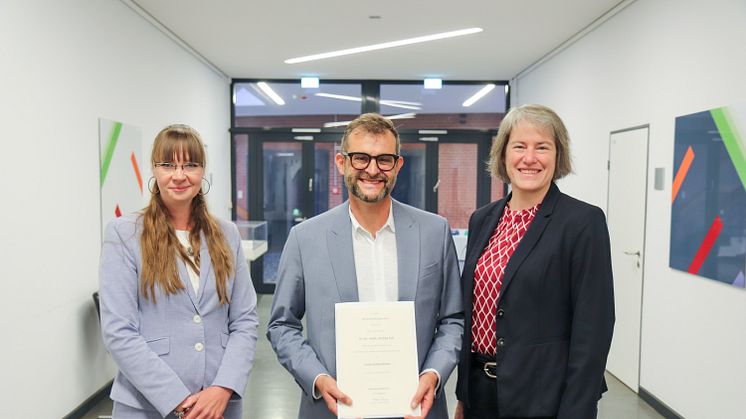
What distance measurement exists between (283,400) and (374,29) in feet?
11.3

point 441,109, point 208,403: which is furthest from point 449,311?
point 441,109

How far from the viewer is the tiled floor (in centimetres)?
363

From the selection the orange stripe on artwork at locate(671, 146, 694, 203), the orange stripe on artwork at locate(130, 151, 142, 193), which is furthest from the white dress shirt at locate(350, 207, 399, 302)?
the orange stripe on artwork at locate(130, 151, 142, 193)

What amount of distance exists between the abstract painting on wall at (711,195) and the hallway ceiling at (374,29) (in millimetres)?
1550

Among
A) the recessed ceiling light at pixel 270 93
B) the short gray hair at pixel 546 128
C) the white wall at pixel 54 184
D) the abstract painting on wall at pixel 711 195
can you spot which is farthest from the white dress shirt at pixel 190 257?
the recessed ceiling light at pixel 270 93

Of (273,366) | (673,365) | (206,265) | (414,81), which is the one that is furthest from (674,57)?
Result: (414,81)

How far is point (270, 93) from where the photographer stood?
7.93 m

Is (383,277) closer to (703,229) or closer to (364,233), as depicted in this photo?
(364,233)

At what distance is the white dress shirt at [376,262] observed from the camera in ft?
5.11

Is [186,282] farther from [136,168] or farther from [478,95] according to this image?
[478,95]

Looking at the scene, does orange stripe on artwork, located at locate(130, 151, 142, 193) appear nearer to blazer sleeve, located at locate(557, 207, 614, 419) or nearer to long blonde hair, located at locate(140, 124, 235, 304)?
long blonde hair, located at locate(140, 124, 235, 304)

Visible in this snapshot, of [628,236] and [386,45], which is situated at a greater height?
[386,45]

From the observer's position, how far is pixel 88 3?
12.0 ft

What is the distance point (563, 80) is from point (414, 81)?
256 cm
